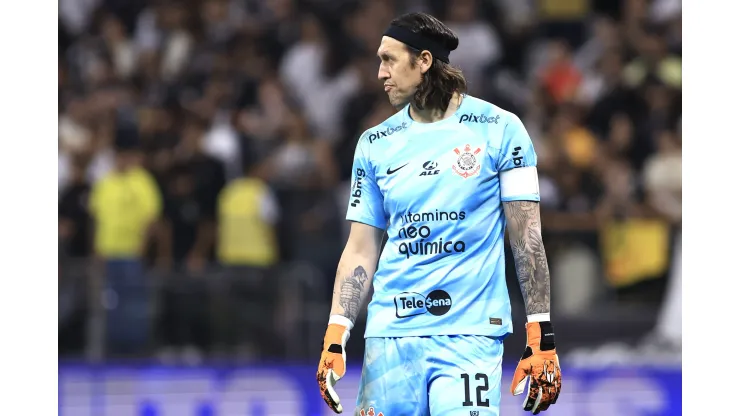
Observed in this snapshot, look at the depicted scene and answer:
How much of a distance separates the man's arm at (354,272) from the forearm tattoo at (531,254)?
0.71m

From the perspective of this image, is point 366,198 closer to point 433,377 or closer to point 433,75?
point 433,75

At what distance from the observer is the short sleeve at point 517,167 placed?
19.6 ft

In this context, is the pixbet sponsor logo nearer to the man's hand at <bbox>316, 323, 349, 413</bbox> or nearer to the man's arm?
the man's arm

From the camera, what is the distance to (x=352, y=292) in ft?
20.5

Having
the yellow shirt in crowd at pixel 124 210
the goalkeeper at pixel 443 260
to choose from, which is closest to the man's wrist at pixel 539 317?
the goalkeeper at pixel 443 260

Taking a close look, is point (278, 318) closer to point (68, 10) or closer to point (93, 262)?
point (93, 262)

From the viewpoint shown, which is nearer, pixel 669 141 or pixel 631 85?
pixel 669 141

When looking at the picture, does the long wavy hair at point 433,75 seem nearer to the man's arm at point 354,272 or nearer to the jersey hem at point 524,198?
the jersey hem at point 524,198

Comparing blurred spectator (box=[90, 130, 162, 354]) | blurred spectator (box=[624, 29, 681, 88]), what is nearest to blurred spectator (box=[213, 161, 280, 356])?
blurred spectator (box=[90, 130, 162, 354])

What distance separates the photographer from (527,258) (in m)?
6.01

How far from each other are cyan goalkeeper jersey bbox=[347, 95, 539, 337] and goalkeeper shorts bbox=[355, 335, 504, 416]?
55 mm

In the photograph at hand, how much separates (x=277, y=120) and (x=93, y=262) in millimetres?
3221

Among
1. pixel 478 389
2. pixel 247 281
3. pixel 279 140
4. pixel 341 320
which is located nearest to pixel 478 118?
pixel 341 320
